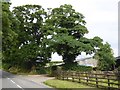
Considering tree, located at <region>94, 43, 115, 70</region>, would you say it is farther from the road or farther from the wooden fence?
the road

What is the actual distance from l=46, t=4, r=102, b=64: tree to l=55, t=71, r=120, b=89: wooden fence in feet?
38.3

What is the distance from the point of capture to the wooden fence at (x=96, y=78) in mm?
20884

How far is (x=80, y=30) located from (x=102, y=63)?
6795mm

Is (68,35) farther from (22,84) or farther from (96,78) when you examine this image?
(96,78)

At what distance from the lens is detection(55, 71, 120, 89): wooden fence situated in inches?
822

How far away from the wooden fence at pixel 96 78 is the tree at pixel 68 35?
1168 cm

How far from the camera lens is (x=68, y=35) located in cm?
5375

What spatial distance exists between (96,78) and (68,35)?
29564mm

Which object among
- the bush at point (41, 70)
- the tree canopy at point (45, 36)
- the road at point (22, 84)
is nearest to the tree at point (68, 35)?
the tree canopy at point (45, 36)

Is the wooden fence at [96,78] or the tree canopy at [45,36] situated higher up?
the tree canopy at [45,36]

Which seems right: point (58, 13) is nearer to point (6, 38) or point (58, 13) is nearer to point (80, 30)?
point (80, 30)

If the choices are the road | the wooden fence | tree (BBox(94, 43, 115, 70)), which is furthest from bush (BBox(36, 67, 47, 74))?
the road

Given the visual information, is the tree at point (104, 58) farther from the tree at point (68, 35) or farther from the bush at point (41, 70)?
the bush at point (41, 70)

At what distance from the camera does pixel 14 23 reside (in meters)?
52.2
